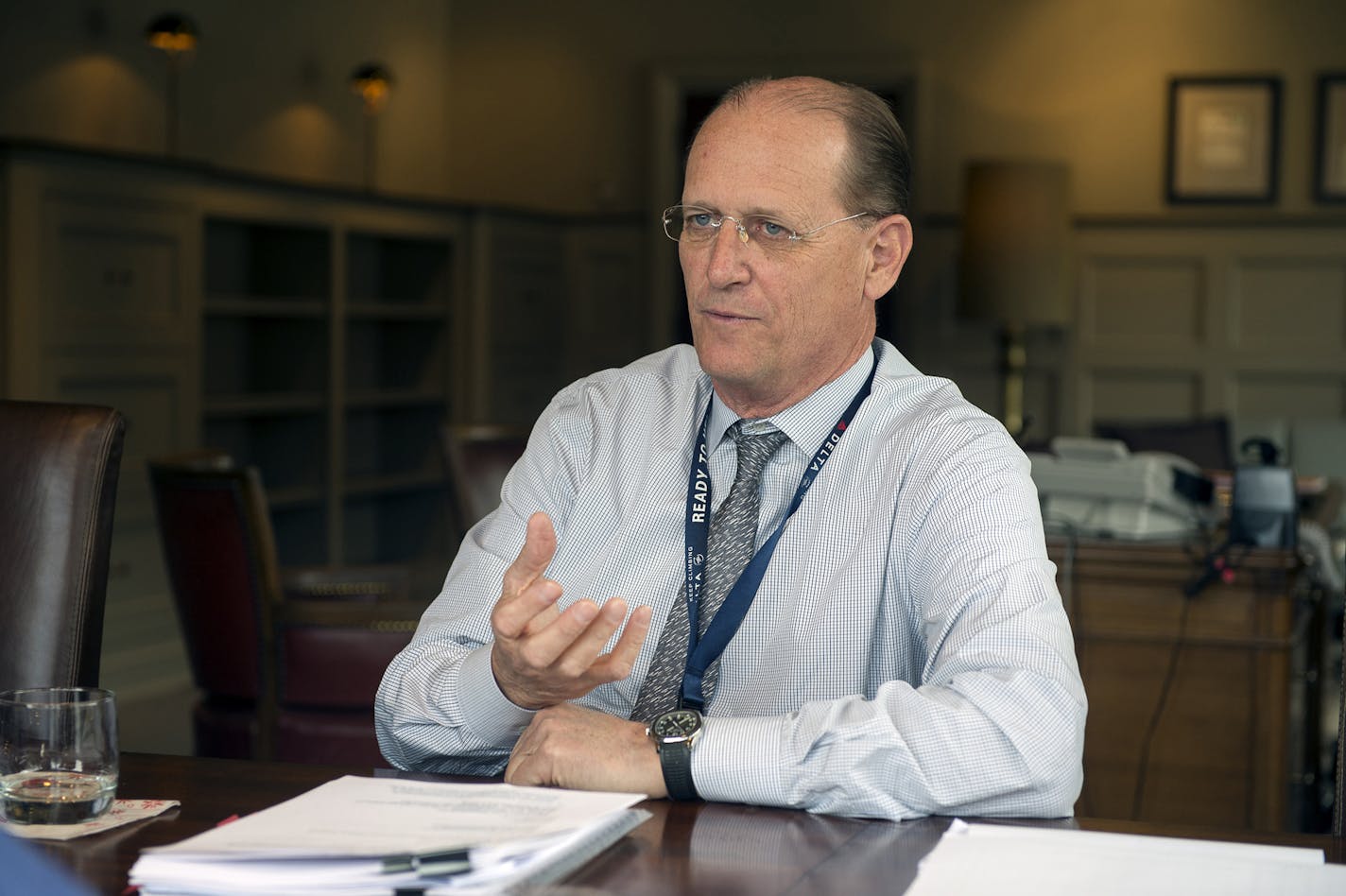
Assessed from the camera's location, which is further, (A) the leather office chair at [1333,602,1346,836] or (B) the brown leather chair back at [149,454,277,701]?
(B) the brown leather chair back at [149,454,277,701]

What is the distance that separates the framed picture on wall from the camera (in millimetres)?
6906

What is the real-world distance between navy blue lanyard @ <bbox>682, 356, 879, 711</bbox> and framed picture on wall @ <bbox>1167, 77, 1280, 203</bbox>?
231 inches

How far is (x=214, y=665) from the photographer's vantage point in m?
3.18

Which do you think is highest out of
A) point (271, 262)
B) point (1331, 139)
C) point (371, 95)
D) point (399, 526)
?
point (371, 95)

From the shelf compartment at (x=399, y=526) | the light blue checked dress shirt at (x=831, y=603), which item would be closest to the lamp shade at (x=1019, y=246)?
the shelf compartment at (x=399, y=526)

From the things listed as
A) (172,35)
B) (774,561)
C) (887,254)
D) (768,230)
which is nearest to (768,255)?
(768,230)

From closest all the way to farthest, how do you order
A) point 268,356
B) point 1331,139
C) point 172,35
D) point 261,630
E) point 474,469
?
point 261,630 < point 474,469 < point 172,35 < point 268,356 < point 1331,139

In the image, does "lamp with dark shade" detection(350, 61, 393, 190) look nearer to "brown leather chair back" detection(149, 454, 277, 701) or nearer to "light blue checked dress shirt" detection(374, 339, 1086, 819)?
"brown leather chair back" detection(149, 454, 277, 701)

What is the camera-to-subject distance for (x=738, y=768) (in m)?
1.22

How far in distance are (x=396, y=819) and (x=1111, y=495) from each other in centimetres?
216

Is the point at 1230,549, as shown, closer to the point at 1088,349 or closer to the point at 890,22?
the point at 1088,349

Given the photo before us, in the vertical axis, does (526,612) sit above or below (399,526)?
above

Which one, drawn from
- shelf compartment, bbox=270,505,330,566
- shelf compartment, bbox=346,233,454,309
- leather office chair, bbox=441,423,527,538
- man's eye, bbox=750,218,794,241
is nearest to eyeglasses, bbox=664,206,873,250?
man's eye, bbox=750,218,794,241

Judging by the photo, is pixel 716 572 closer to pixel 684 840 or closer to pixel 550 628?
pixel 550 628
